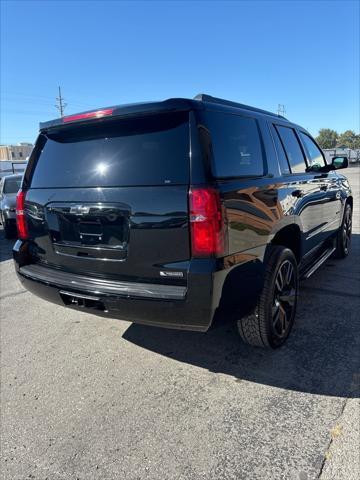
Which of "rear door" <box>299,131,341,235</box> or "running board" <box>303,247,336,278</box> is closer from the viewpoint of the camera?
"running board" <box>303,247,336,278</box>

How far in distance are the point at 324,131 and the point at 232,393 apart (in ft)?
461

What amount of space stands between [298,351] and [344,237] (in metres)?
3.61

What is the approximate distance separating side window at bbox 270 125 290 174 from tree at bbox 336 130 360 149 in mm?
120445

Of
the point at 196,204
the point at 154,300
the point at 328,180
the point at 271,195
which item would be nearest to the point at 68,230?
the point at 154,300

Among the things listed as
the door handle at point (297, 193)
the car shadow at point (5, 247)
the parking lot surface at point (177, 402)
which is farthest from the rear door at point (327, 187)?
the car shadow at point (5, 247)

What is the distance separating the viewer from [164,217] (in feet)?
8.14

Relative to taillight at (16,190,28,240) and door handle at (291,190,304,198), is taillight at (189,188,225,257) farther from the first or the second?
taillight at (16,190,28,240)

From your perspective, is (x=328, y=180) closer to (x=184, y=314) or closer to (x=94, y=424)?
(x=184, y=314)

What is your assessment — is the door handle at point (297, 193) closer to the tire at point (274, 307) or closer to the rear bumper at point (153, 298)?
the tire at point (274, 307)

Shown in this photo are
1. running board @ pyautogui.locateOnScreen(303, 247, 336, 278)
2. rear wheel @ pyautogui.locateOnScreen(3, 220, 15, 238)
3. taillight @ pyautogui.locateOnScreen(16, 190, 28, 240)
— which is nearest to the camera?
taillight @ pyautogui.locateOnScreen(16, 190, 28, 240)

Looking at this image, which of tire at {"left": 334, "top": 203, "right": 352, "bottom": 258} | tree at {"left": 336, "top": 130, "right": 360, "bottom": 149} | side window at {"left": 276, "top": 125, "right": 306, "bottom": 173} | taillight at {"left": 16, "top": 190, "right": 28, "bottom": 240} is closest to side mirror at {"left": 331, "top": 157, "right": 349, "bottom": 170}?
tire at {"left": 334, "top": 203, "right": 352, "bottom": 258}

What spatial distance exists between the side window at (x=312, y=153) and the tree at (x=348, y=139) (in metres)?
119

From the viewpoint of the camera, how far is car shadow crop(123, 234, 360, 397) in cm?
291

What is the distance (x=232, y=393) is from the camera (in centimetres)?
279
